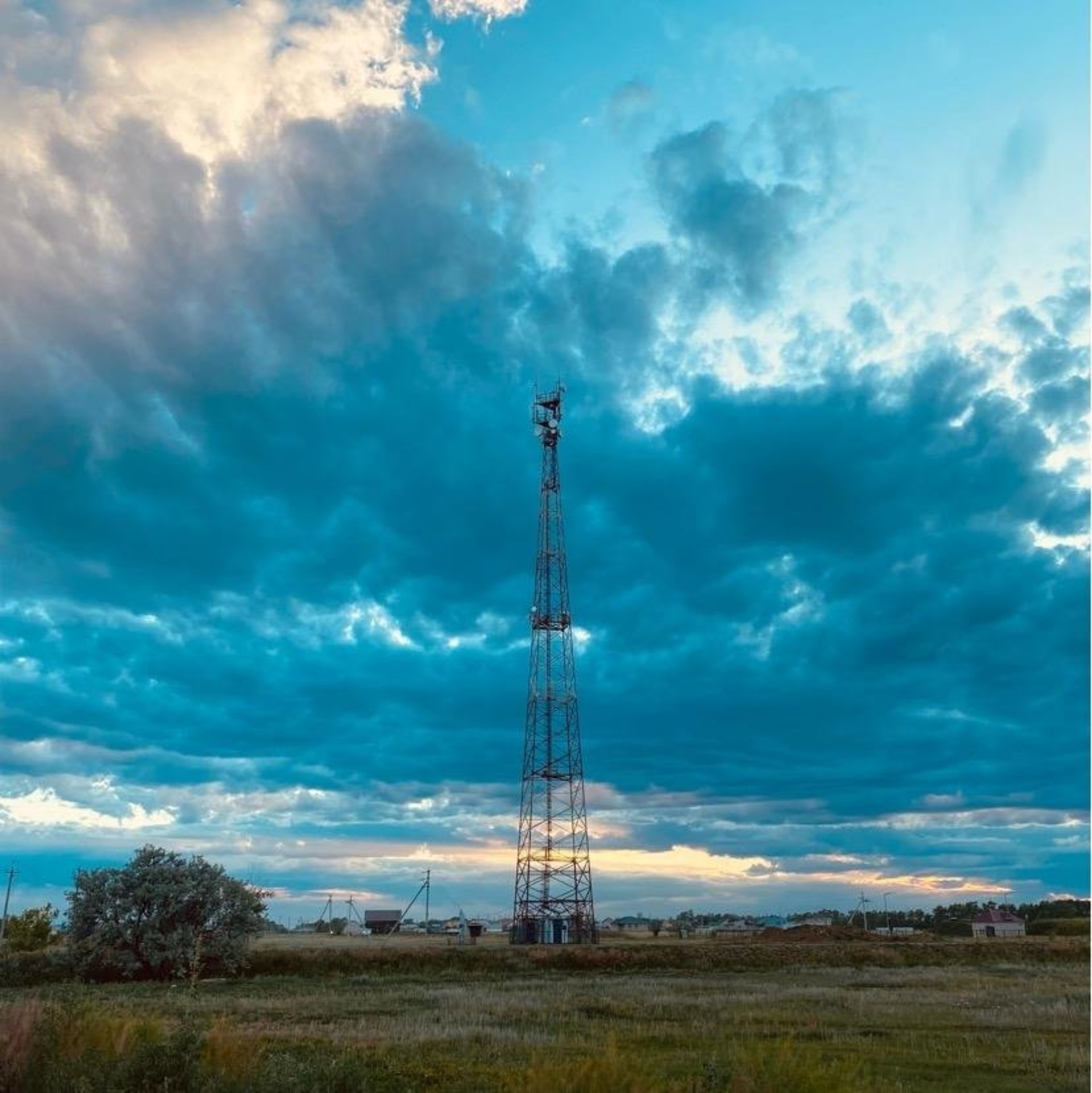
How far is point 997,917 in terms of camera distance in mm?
146250

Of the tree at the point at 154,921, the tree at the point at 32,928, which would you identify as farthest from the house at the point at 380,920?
the tree at the point at 154,921

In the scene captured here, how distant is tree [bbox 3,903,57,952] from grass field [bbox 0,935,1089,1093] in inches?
1655

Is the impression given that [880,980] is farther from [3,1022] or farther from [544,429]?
[3,1022]

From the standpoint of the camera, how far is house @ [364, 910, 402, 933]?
13157cm

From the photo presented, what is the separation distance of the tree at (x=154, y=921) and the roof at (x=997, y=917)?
391ft

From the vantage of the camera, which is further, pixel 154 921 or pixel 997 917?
pixel 997 917

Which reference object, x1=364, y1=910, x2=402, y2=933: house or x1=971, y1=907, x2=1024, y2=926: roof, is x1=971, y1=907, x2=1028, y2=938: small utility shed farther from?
x1=364, y1=910, x2=402, y2=933: house

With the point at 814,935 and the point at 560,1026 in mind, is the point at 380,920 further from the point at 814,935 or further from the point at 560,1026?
the point at 560,1026

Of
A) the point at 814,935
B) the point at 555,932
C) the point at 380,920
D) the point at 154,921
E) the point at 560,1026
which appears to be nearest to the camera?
the point at 560,1026

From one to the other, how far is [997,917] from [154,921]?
12928 cm

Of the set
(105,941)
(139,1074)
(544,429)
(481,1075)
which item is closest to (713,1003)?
(481,1075)

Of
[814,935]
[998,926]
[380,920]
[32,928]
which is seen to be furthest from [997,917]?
[32,928]

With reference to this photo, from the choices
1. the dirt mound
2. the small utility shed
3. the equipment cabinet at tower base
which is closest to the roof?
the small utility shed

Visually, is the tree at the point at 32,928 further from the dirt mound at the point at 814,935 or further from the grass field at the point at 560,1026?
the dirt mound at the point at 814,935
